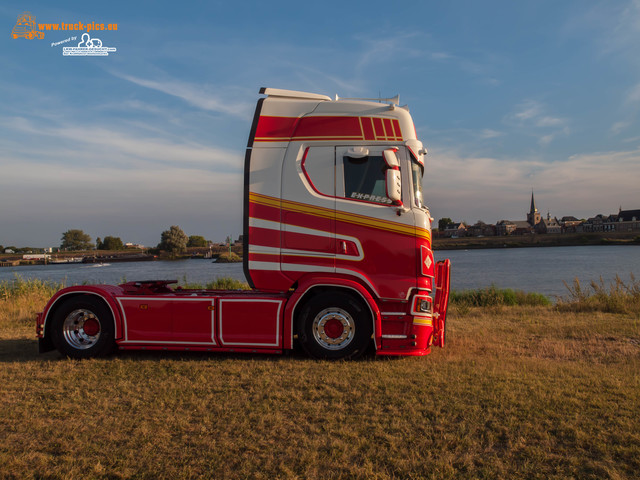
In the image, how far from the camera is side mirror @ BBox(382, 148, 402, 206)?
5855mm

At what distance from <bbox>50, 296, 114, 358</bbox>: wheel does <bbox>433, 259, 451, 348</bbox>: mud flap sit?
15.2 ft

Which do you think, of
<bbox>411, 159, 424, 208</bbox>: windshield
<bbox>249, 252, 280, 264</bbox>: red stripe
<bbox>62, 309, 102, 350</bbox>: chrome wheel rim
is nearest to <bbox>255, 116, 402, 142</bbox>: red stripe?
<bbox>411, 159, 424, 208</bbox>: windshield

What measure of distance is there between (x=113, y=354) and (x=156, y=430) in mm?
3462

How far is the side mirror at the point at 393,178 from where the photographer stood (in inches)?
231

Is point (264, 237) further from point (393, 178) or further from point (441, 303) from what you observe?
point (441, 303)

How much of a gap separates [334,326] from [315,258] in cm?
95

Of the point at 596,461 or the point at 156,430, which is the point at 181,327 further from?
the point at 596,461

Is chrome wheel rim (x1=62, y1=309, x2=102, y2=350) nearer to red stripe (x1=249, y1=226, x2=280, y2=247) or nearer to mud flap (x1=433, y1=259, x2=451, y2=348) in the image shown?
red stripe (x1=249, y1=226, x2=280, y2=247)

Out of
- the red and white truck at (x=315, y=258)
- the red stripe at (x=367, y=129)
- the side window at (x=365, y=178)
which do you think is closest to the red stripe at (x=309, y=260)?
the red and white truck at (x=315, y=258)

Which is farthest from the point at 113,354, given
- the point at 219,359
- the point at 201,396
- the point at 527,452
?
the point at 527,452

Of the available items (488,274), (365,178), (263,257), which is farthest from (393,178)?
(488,274)

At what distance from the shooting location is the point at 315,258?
6.08m

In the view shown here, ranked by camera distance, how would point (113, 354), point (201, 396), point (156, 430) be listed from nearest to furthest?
point (156, 430), point (201, 396), point (113, 354)

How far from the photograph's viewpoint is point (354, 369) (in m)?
5.55
